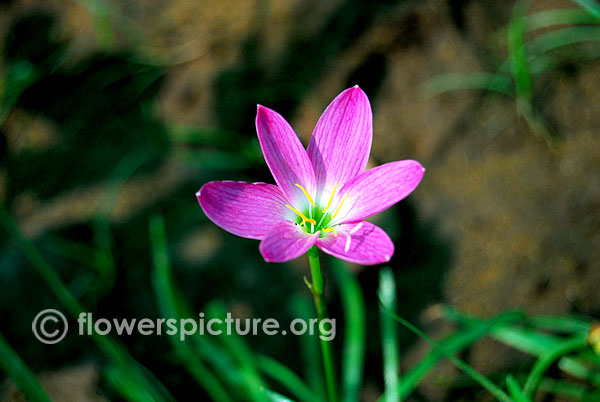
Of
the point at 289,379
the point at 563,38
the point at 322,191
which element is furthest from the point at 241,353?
the point at 563,38

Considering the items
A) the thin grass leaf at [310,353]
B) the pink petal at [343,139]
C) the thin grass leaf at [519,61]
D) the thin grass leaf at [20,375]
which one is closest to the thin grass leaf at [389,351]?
the thin grass leaf at [310,353]

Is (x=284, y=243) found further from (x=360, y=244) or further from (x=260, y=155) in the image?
(x=260, y=155)

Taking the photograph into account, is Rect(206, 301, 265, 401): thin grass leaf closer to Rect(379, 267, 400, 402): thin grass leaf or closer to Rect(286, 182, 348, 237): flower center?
Rect(379, 267, 400, 402): thin grass leaf

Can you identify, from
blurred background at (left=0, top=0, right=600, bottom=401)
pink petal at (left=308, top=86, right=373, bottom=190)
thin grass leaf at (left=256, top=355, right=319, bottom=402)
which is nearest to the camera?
pink petal at (left=308, top=86, right=373, bottom=190)

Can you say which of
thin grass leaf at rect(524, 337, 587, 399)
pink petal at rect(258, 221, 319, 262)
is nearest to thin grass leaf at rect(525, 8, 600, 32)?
thin grass leaf at rect(524, 337, 587, 399)

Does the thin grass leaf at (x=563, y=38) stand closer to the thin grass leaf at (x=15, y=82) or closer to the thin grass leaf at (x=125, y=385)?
the thin grass leaf at (x=125, y=385)
